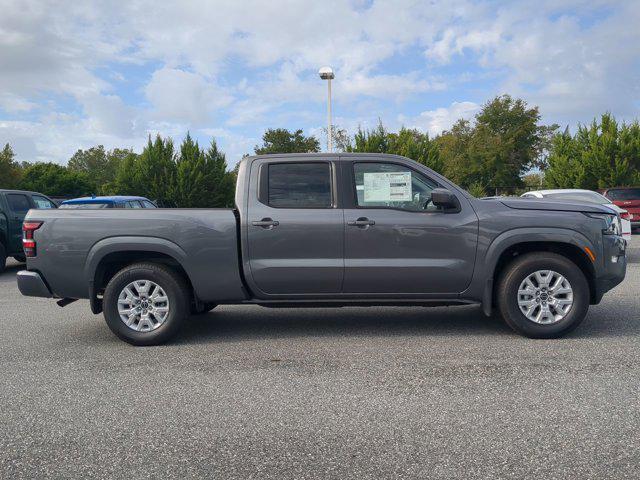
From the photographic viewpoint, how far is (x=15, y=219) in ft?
38.5

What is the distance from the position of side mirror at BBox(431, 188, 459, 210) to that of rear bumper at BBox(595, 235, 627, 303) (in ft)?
5.15

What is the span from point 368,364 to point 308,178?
6.63 ft

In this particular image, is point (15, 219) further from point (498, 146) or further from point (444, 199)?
point (498, 146)

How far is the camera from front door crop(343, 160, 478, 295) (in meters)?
5.34

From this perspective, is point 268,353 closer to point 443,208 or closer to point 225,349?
point 225,349

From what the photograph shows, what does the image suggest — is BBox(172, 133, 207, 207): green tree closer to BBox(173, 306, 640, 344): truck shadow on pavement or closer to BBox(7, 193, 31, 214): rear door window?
BBox(7, 193, 31, 214): rear door window

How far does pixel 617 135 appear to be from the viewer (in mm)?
29359

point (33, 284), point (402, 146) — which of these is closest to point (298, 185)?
point (33, 284)

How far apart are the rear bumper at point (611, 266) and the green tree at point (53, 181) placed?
63676 mm

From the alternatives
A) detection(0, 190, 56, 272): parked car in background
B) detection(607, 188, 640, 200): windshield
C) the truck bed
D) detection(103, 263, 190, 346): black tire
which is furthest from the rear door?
detection(607, 188, 640, 200): windshield

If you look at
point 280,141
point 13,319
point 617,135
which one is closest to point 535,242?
point 13,319

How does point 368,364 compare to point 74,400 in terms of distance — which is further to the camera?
point 368,364

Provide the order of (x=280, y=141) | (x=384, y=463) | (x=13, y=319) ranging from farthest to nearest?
1. (x=280, y=141)
2. (x=13, y=319)
3. (x=384, y=463)

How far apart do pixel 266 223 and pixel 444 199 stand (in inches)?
69.3
